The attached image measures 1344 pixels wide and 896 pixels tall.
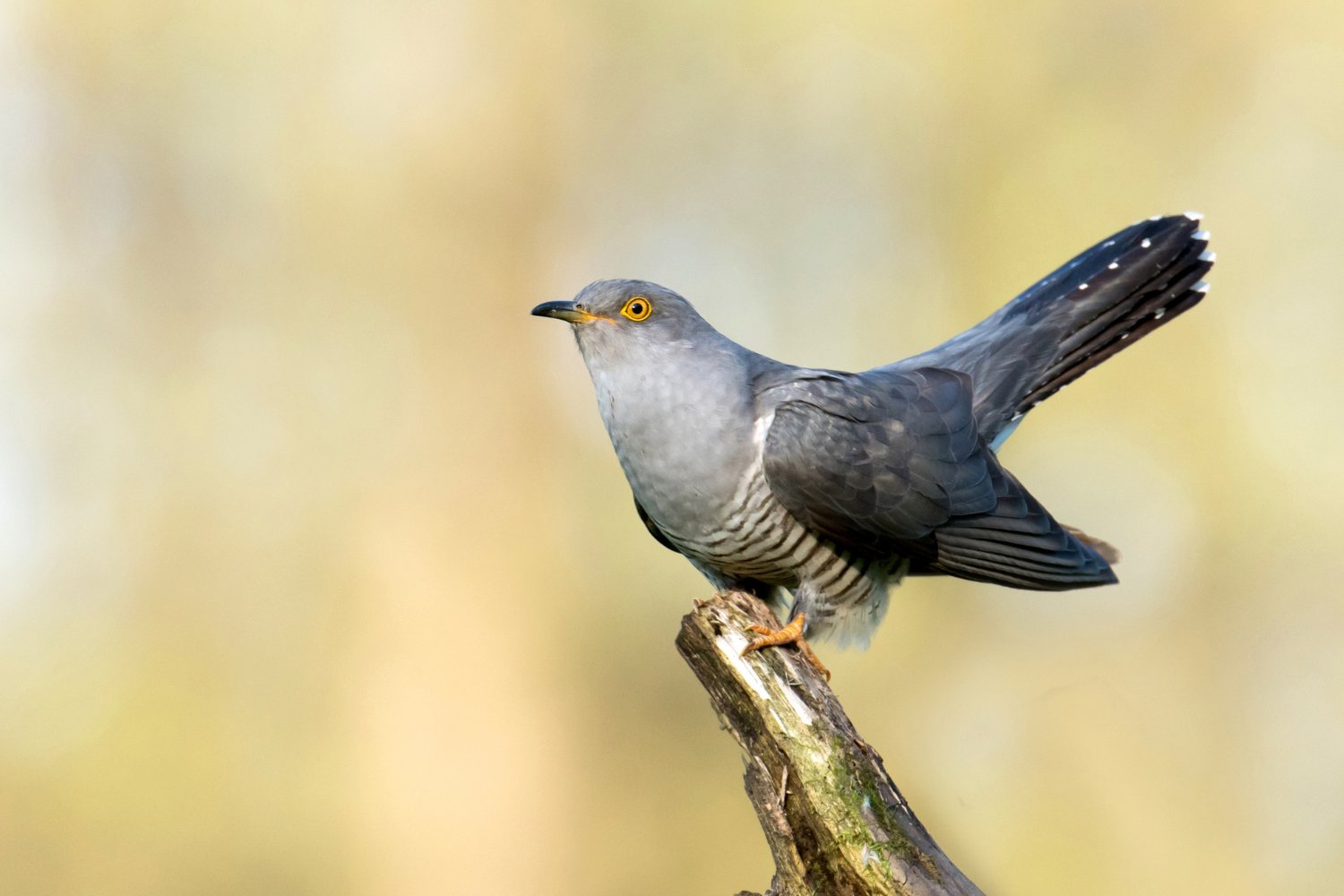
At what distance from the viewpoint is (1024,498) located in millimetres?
3861

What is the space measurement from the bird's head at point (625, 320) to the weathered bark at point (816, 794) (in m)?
Answer: 1.03

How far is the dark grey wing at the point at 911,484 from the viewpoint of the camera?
3404 mm

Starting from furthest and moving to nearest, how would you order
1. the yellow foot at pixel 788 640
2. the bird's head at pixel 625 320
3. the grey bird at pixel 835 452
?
1. the bird's head at pixel 625 320
2. the grey bird at pixel 835 452
3. the yellow foot at pixel 788 640

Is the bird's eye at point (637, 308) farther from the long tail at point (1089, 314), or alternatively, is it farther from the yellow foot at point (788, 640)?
the long tail at point (1089, 314)

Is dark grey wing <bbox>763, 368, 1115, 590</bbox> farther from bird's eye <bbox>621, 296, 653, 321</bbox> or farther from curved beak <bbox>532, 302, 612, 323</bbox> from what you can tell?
curved beak <bbox>532, 302, 612, 323</bbox>

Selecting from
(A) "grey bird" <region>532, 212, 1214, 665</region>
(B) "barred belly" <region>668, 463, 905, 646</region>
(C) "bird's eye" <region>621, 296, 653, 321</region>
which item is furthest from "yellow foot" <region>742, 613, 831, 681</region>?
(C) "bird's eye" <region>621, 296, 653, 321</region>

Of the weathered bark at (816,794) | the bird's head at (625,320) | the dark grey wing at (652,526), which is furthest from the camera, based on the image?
the dark grey wing at (652,526)

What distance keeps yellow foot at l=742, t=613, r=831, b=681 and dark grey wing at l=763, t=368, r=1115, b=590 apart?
40 cm

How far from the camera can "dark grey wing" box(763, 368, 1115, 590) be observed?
340 centimetres

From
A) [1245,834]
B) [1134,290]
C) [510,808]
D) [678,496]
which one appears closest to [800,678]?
[678,496]

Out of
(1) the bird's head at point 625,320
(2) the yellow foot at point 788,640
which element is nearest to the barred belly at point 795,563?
(2) the yellow foot at point 788,640

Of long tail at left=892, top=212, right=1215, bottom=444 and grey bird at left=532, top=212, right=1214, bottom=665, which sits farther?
long tail at left=892, top=212, right=1215, bottom=444

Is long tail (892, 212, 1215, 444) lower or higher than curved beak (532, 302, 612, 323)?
lower

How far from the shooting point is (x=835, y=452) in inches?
134
